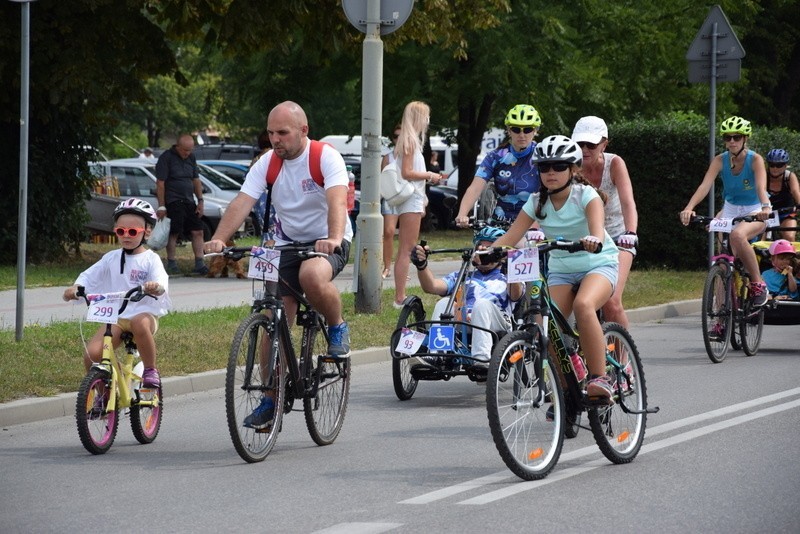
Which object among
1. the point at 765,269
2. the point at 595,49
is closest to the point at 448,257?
the point at 595,49

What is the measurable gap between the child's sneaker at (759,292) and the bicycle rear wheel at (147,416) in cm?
607

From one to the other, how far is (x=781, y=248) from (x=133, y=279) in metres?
6.93

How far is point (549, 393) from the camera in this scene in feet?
23.5

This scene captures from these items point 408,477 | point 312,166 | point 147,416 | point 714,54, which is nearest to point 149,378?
point 147,416

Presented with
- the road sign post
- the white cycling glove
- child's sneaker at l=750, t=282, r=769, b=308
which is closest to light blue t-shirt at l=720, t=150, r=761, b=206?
child's sneaker at l=750, t=282, r=769, b=308

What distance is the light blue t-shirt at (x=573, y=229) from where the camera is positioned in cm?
769

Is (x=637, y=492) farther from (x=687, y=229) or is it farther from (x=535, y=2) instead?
(x=535, y=2)

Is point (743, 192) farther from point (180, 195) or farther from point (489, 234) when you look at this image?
point (180, 195)

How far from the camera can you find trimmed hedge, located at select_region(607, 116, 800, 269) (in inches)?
803

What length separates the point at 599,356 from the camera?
745cm

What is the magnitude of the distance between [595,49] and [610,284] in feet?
70.6

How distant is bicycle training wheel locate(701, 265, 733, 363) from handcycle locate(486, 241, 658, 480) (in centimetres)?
465

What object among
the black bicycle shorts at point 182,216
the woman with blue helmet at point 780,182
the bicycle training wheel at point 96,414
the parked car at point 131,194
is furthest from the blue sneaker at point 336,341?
the parked car at point 131,194

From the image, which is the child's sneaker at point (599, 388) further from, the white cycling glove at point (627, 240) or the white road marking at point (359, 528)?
the white cycling glove at point (627, 240)
